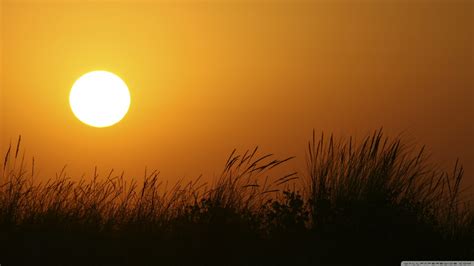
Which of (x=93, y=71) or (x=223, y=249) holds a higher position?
(x=93, y=71)

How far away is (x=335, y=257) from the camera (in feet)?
13.4

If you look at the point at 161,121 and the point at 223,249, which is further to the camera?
the point at 161,121

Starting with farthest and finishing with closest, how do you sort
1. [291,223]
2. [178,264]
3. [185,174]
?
[185,174] < [291,223] < [178,264]

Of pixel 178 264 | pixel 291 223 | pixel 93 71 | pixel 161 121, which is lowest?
pixel 178 264

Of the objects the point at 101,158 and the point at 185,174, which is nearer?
the point at 185,174

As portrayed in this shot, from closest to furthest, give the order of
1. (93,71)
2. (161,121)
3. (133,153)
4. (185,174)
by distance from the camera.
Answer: (185,174) → (133,153) → (161,121) → (93,71)

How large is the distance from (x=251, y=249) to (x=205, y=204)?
814 mm

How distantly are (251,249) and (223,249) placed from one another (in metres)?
0.17

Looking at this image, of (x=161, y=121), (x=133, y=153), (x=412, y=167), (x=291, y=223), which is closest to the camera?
(x=291, y=223)

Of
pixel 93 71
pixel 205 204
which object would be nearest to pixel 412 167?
pixel 205 204

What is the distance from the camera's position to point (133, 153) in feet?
25.5

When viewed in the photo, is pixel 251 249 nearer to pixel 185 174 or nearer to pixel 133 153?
pixel 185 174

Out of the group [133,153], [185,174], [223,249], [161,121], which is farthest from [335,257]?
[161,121]

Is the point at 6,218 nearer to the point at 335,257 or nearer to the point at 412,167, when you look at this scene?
the point at 335,257
